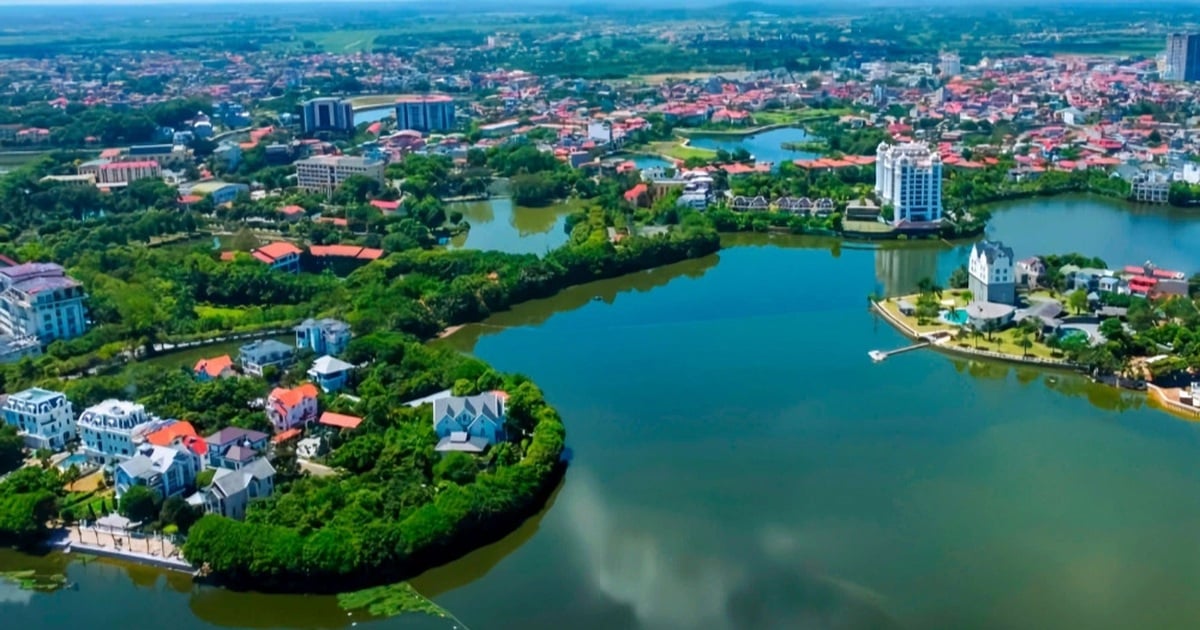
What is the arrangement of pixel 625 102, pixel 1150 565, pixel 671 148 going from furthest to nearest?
pixel 625 102
pixel 671 148
pixel 1150 565

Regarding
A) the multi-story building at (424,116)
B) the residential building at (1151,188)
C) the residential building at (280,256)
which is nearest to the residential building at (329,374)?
the residential building at (280,256)

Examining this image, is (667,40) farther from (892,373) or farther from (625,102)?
(892,373)

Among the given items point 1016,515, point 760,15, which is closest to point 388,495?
point 1016,515

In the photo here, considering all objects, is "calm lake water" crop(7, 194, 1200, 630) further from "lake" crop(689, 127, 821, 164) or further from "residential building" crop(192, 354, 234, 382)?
Answer: "lake" crop(689, 127, 821, 164)

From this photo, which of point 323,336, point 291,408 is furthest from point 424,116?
point 291,408

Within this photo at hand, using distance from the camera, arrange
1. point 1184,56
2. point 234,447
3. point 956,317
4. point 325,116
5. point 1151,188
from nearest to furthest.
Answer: point 234,447, point 956,317, point 1151,188, point 325,116, point 1184,56

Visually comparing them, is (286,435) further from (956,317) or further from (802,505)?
(956,317)
